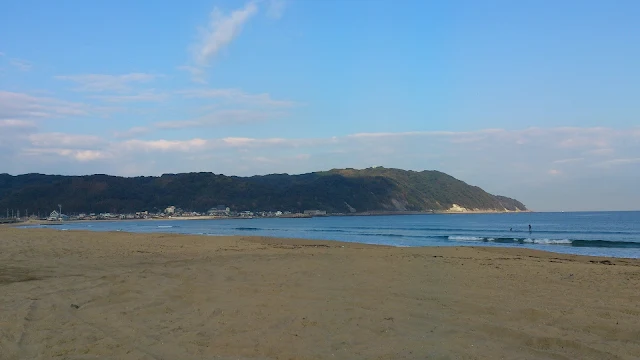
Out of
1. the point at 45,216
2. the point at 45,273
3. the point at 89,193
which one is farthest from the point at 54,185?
the point at 45,273

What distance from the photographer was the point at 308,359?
523cm

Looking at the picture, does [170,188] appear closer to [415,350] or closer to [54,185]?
[54,185]

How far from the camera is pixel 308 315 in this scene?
23.7ft

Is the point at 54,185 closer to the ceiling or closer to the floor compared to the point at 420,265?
closer to the ceiling

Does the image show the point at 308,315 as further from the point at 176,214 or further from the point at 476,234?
the point at 176,214

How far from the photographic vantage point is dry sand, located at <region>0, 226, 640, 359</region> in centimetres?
556

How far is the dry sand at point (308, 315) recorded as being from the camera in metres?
5.56

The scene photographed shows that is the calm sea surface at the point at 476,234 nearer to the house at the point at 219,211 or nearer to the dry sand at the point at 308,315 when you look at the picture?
the dry sand at the point at 308,315

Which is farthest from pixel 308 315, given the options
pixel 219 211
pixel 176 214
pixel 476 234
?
pixel 219 211

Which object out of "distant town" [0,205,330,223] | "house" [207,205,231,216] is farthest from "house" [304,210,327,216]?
"house" [207,205,231,216]

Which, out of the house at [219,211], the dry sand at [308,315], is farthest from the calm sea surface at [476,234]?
the house at [219,211]

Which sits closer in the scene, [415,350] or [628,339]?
[415,350]

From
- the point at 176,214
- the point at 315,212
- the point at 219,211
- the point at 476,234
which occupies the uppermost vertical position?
the point at 219,211

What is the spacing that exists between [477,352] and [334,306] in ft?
9.42
